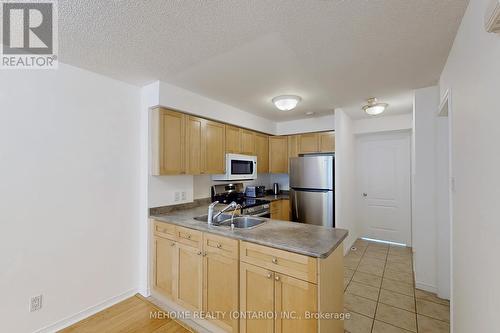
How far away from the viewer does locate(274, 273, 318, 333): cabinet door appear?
143cm

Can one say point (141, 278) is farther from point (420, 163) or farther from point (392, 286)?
point (420, 163)

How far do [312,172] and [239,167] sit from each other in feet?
4.05

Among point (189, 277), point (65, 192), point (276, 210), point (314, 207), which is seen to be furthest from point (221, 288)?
point (314, 207)

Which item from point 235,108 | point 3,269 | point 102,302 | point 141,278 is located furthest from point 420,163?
point 3,269

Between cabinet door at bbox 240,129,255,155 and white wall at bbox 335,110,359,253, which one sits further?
cabinet door at bbox 240,129,255,155

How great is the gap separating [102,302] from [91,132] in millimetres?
1748

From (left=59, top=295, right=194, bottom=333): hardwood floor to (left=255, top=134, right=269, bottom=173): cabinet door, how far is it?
2.64 m

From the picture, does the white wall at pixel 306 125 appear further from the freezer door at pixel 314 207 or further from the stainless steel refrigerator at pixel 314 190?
the freezer door at pixel 314 207

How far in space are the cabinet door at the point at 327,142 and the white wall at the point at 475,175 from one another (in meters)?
2.08

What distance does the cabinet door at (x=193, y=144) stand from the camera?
2.77 metres

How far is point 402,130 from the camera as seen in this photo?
157 inches

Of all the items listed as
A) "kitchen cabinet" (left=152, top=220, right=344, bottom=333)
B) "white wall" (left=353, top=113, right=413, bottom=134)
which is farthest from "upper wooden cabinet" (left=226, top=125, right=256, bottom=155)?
"white wall" (left=353, top=113, right=413, bottom=134)

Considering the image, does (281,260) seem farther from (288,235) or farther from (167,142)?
(167,142)

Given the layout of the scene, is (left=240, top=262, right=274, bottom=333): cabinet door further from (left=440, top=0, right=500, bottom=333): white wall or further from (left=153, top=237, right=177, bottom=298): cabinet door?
(left=440, top=0, right=500, bottom=333): white wall
